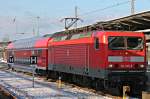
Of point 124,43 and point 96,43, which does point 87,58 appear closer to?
point 96,43

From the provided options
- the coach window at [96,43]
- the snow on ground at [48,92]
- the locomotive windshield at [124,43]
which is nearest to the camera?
the snow on ground at [48,92]

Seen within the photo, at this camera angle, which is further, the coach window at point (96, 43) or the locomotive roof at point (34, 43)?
the locomotive roof at point (34, 43)

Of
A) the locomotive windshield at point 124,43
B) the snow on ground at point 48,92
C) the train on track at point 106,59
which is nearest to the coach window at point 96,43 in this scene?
the train on track at point 106,59

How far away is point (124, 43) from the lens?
65.8 feet

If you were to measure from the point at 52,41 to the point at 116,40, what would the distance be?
37.7 feet

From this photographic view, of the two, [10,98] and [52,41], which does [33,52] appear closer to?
[52,41]

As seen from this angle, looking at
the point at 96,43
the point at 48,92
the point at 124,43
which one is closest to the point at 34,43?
the point at 48,92

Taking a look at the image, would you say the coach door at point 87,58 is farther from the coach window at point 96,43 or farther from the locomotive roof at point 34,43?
the locomotive roof at point 34,43

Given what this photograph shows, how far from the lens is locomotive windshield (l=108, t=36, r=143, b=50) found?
65.0 ft

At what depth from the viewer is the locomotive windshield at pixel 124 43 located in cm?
1980

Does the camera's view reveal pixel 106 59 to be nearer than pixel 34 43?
Yes

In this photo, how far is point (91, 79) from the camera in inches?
875

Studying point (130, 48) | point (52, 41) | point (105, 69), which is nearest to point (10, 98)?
point (105, 69)

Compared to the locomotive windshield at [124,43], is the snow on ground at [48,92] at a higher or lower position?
lower
